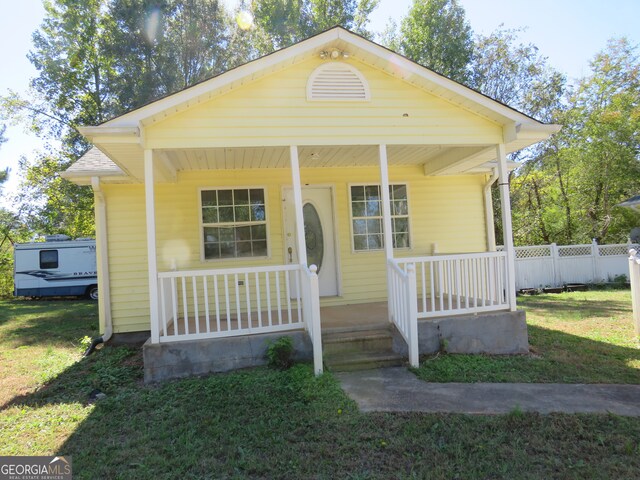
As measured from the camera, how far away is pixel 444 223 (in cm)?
769

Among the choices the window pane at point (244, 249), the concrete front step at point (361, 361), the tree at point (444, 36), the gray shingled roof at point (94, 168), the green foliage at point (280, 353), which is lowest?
the concrete front step at point (361, 361)

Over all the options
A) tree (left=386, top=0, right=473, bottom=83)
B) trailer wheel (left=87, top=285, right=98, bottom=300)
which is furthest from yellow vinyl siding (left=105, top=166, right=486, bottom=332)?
tree (left=386, top=0, right=473, bottom=83)

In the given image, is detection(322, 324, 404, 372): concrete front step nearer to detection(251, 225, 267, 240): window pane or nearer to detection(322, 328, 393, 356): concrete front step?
detection(322, 328, 393, 356): concrete front step

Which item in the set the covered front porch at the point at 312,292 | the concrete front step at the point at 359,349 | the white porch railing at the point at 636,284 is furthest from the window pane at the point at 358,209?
the white porch railing at the point at 636,284

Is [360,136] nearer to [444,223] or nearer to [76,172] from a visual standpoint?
[444,223]

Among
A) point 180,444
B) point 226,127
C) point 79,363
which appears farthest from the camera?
point 79,363

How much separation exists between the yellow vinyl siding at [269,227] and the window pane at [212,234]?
182 mm

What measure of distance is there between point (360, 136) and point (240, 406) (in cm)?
360

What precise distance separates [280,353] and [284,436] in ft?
5.15

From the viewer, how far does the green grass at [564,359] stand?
4.43m

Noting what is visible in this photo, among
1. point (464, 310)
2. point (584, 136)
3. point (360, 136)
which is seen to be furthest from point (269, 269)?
point (584, 136)

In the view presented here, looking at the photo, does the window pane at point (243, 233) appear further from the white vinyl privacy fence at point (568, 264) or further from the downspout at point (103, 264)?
the white vinyl privacy fence at point (568, 264)

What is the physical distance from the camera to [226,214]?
6.91 m

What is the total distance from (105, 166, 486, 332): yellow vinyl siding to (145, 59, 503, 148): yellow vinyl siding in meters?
1.95
